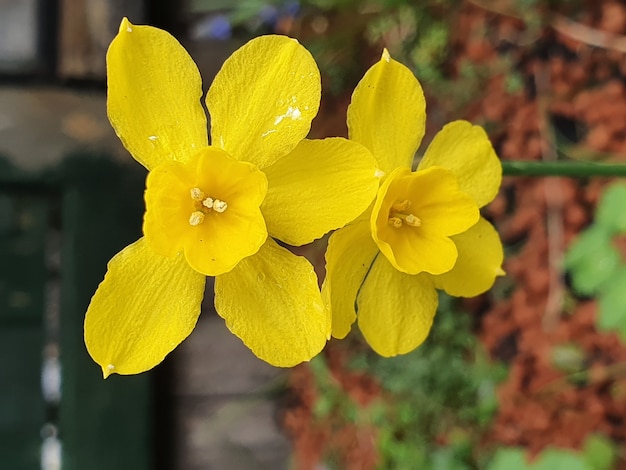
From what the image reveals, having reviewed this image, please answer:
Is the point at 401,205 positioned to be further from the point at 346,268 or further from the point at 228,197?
the point at 228,197

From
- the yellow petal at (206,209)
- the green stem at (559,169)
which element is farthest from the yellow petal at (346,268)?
the green stem at (559,169)

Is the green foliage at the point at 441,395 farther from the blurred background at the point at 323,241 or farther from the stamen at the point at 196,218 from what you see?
the stamen at the point at 196,218

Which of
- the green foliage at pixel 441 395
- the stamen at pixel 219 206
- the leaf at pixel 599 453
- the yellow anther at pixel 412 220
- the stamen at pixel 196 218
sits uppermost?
the stamen at pixel 219 206

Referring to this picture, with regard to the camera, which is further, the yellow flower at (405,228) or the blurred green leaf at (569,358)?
the blurred green leaf at (569,358)

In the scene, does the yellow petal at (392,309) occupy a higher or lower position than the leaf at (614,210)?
higher

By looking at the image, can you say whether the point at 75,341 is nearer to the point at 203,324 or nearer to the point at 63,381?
the point at 63,381

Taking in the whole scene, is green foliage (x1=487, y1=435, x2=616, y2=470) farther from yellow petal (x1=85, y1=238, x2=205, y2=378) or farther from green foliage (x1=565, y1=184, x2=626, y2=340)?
yellow petal (x1=85, y1=238, x2=205, y2=378)
